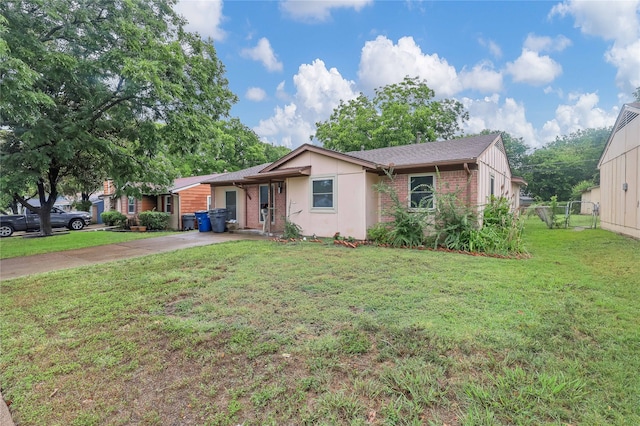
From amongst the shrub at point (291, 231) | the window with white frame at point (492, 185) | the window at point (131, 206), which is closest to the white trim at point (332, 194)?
the shrub at point (291, 231)

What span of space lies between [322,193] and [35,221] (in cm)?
1990

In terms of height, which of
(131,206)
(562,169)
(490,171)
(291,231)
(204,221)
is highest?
(562,169)

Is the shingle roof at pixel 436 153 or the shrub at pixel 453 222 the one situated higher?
the shingle roof at pixel 436 153

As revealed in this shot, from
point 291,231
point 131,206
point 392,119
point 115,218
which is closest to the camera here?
point 291,231

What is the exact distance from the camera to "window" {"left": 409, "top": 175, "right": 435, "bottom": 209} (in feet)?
33.2

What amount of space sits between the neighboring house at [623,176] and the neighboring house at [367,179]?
12.5 ft

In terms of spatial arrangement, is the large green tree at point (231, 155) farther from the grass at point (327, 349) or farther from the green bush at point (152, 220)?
the grass at point (327, 349)

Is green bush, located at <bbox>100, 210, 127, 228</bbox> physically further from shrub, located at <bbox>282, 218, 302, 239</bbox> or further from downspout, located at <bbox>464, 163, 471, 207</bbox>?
downspout, located at <bbox>464, 163, 471, 207</bbox>

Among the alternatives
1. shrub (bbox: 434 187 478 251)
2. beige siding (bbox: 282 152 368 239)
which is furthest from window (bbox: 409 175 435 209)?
beige siding (bbox: 282 152 368 239)

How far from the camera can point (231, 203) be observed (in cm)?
1584

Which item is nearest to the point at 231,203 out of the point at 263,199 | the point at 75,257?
A: the point at 263,199

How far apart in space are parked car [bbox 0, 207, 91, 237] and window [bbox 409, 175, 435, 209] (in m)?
21.5

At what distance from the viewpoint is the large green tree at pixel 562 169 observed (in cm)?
3634

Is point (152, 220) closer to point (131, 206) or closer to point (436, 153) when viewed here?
point (131, 206)
